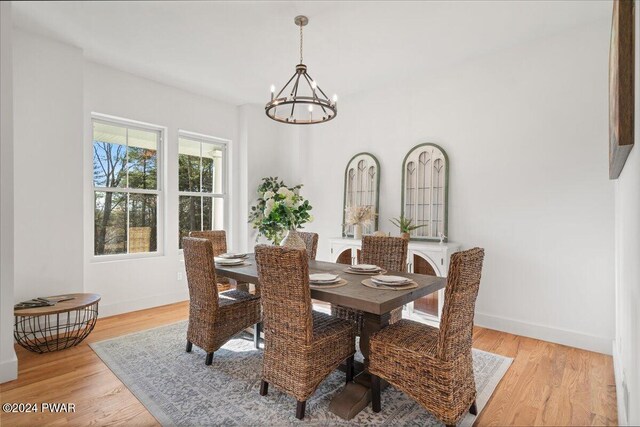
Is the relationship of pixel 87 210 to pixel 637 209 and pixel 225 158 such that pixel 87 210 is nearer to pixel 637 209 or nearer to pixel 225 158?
pixel 225 158

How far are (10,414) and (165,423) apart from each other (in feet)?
2.85

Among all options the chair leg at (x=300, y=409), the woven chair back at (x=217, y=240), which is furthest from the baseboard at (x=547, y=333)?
the woven chair back at (x=217, y=240)

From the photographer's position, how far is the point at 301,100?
94.5 inches

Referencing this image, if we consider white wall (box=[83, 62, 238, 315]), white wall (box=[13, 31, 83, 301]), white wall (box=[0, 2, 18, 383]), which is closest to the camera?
white wall (box=[0, 2, 18, 383])

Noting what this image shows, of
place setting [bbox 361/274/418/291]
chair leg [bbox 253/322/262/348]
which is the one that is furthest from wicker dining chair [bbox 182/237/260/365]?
place setting [bbox 361/274/418/291]

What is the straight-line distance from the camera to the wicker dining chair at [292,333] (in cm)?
181

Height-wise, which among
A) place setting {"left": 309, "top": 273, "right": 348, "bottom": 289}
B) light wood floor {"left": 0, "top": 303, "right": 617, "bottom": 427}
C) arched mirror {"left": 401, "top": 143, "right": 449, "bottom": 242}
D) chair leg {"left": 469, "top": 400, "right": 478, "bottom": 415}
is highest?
arched mirror {"left": 401, "top": 143, "right": 449, "bottom": 242}

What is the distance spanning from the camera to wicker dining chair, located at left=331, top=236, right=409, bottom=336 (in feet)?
8.86

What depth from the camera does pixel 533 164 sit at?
308 centimetres

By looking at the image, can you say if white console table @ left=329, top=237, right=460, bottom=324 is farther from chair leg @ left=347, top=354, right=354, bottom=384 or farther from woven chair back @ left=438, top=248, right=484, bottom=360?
woven chair back @ left=438, top=248, right=484, bottom=360

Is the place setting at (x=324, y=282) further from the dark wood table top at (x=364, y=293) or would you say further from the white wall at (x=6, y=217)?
the white wall at (x=6, y=217)

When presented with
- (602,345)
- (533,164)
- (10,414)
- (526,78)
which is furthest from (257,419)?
(526,78)

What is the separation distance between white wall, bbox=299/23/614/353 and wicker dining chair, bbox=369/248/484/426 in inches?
66.1

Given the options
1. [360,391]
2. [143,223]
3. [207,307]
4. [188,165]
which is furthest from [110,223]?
[360,391]
